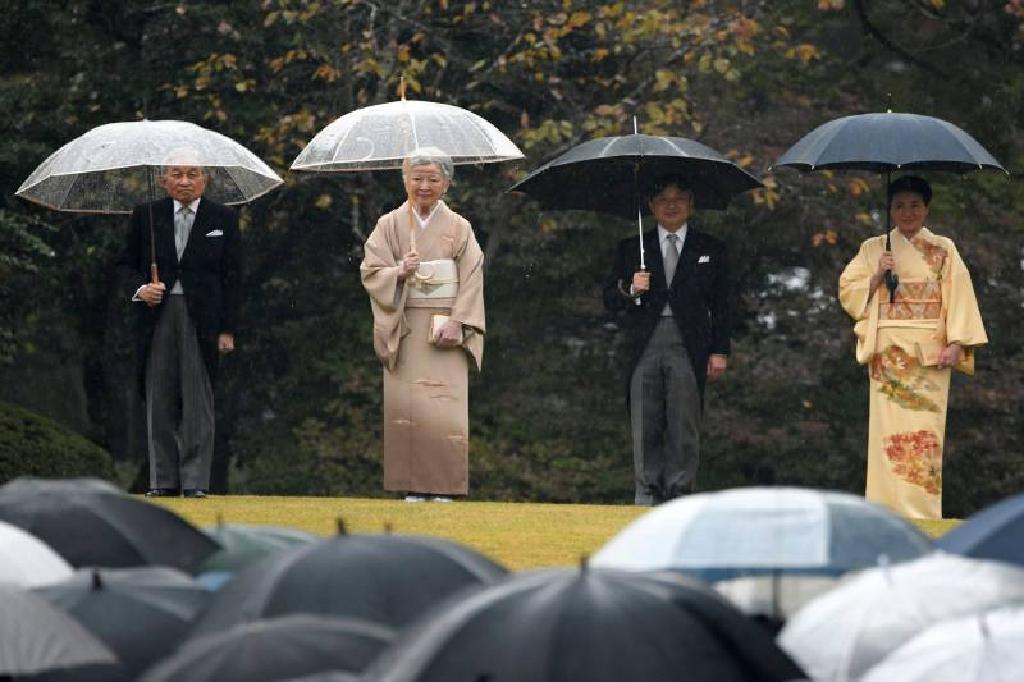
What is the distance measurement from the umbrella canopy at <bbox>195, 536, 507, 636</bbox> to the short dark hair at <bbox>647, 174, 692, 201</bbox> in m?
7.87

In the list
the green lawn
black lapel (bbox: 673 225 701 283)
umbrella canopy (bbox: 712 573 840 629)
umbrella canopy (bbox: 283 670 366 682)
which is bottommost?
the green lawn

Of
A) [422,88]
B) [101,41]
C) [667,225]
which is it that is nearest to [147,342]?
[667,225]

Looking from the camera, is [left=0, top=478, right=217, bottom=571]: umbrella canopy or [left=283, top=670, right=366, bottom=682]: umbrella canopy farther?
[left=0, top=478, right=217, bottom=571]: umbrella canopy

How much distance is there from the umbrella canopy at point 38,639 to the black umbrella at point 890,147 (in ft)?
24.9

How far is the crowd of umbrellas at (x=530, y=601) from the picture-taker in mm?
4719

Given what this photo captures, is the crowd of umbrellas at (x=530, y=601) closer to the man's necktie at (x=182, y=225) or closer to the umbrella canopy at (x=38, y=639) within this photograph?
the umbrella canopy at (x=38, y=639)

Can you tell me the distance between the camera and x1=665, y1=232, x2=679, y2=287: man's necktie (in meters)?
13.4

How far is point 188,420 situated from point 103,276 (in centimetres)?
Answer: 724

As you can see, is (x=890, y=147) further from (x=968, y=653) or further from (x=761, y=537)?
(x=968, y=653)

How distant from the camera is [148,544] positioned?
6.93 m

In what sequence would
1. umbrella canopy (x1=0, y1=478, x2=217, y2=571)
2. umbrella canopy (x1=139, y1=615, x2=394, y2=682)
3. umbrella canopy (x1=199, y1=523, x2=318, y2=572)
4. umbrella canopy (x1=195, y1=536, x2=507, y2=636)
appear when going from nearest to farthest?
1. umbrella canopy (x1=139, y1=615, x2=394, y2=682)
2. umbrella canopy (x1=195, y1=536, x2=507, y2=636)
3. umbrella canopy (x1=199, y1=523, x2=318, y2=572)
4. umbrella canopy (x1=0, y1=478, x2=217, y2=571)

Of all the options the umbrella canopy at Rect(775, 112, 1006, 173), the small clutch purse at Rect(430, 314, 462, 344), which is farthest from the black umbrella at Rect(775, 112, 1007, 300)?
the small clutch purse at Rect(430, 314, 462, 344)

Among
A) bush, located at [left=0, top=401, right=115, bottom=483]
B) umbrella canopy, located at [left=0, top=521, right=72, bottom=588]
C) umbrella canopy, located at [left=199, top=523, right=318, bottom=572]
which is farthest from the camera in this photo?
bush, located at [left=0, top=401, right=115, bottom=483]

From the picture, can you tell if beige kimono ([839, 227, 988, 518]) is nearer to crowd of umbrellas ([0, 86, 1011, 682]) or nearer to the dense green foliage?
the dense green foliage
